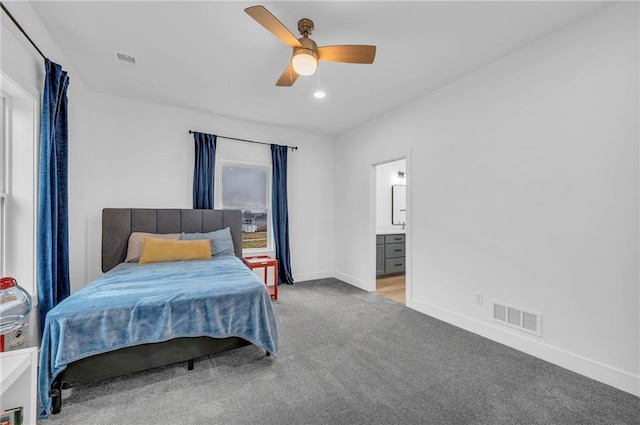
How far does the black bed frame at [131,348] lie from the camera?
69.2 inches

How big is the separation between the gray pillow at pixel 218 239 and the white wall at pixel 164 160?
2.06 feet

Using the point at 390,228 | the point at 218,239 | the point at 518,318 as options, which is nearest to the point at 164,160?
the point at 218,239

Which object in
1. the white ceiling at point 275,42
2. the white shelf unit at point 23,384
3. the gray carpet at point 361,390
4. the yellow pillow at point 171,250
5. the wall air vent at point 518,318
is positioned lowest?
the gray carpet at point 361,390

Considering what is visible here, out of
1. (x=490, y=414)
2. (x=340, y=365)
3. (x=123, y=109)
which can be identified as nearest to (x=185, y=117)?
(x=123, y=109)

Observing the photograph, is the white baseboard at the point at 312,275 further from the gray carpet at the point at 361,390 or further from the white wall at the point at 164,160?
the gray carpet at the point at 361,390

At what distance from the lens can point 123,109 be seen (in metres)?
3.58

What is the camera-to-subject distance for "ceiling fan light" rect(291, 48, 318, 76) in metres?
1.97

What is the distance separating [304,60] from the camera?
1986mm

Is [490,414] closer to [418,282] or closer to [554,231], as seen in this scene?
[554,231]

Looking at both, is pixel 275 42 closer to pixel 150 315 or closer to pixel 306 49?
pixel 306 49

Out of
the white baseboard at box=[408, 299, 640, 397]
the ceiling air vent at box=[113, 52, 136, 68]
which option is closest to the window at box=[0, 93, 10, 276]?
the ceiling air vent at box=[113, 52, 136, 68]

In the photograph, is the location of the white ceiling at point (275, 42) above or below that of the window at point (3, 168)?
above

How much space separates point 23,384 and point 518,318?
334cm

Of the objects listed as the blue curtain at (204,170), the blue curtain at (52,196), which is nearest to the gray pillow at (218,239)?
the blue curtain at (204,170)
